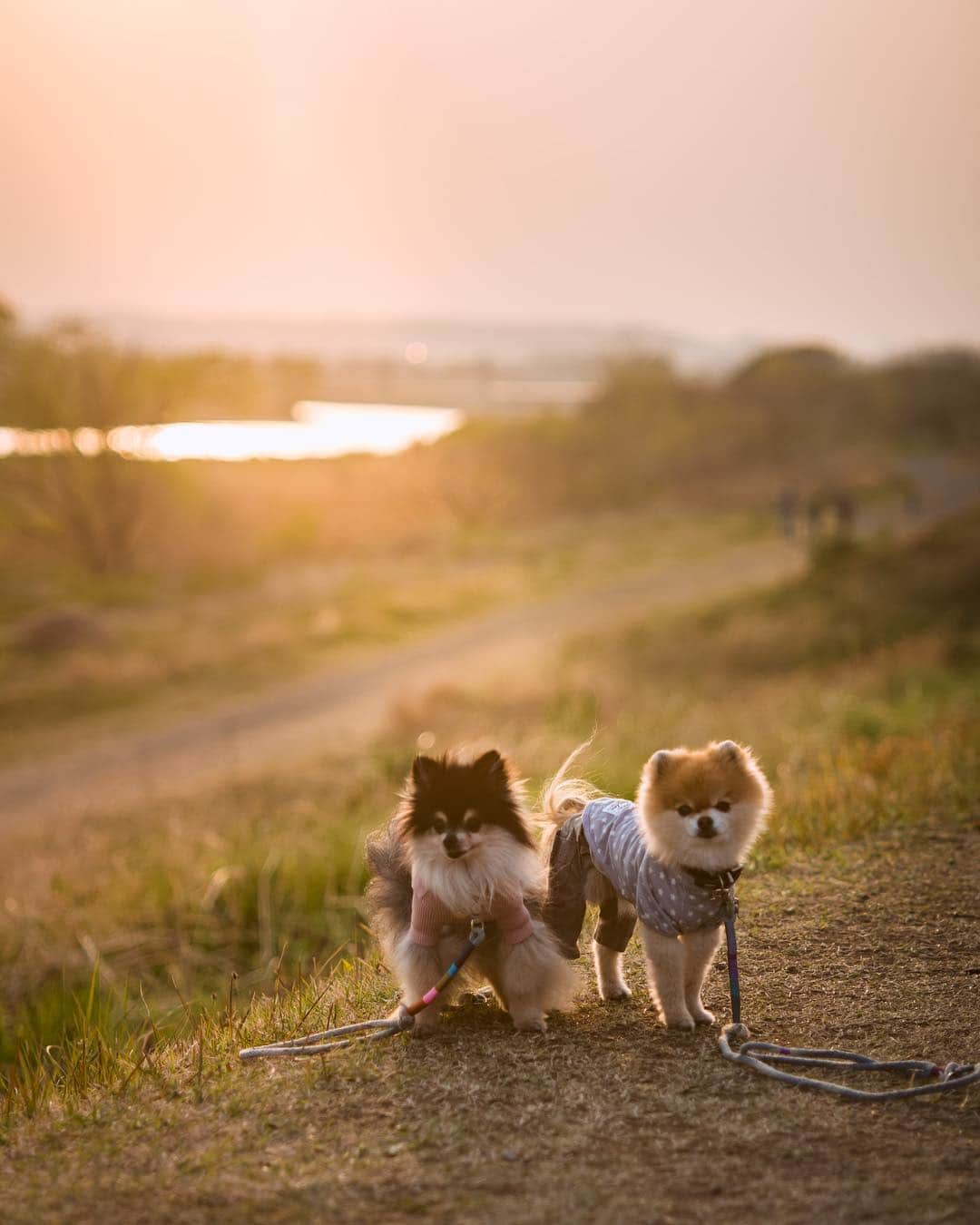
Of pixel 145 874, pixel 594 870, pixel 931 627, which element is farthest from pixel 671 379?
pixel 594 870

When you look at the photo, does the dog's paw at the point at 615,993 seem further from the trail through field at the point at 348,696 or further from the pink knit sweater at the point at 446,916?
the trail through field at the point at 348,696

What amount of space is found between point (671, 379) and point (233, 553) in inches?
798

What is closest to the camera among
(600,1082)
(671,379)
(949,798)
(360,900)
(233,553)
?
(600,1082)

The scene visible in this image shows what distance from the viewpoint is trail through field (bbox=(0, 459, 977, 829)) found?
52.2 feet

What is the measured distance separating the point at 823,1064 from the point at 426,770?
1673 mm

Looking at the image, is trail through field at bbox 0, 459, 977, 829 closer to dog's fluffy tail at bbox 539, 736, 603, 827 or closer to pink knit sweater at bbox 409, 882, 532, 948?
dog's fluffy tail at bbox 539, 736, 603, 827

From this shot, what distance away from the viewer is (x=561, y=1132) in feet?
12.2

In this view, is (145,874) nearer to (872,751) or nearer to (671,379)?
(872,751)

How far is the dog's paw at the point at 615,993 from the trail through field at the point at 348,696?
35.2 ft

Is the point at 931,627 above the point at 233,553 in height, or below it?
below

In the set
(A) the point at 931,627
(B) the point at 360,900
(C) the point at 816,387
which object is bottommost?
(B) the point at 360,900

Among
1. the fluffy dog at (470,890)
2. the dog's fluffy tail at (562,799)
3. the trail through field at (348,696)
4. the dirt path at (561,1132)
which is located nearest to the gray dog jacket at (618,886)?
the dog's fluffy tail at (562,799)

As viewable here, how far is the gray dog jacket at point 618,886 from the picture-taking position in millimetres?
4250

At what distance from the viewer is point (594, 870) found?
4809 millimetres
